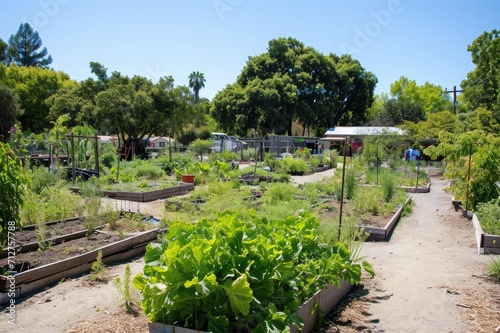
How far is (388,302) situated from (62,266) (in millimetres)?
4270

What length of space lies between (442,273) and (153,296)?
15.5 ft

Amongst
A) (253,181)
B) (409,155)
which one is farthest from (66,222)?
(409,155)

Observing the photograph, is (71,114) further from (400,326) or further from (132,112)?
(400,326)

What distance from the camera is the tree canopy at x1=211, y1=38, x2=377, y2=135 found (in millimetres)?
39844

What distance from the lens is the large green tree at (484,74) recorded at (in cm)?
2980

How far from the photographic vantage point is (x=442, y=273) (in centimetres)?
612

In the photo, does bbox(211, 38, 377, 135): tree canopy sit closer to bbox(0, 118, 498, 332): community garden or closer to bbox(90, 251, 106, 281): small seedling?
bbox(0, 118, 498, 332): community garden

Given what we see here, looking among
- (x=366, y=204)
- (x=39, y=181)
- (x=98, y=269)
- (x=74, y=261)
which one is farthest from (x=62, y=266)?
(x=366, y=204)

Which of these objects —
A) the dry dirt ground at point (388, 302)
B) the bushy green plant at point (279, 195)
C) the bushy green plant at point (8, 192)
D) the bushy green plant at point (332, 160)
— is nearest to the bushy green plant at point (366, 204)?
the bushy green plant at point (279, 195)

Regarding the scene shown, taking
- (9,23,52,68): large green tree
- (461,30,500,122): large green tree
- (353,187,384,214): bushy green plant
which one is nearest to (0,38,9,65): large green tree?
(9,23,52,68): large green tree

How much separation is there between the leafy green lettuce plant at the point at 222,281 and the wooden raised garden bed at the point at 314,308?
0.21ft

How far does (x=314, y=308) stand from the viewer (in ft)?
13.1

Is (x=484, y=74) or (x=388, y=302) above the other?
(x=484, y=74)

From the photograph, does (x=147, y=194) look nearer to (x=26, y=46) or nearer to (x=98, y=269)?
(x=98, y=269)
